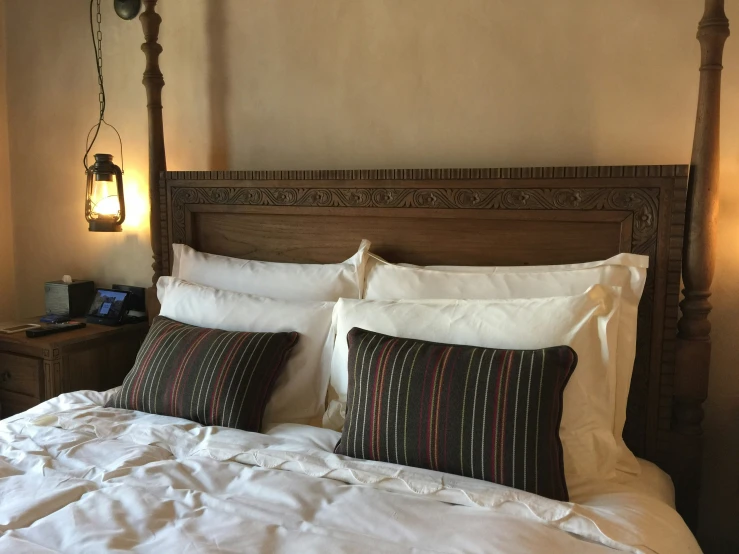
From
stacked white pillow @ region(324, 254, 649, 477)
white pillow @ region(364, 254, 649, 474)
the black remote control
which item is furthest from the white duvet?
the black remote control

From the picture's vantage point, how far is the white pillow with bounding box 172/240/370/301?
198cm

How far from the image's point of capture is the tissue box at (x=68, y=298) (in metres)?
2.70

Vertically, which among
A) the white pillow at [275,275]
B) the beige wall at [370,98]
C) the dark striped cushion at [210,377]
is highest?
the beige wall at [370,98]

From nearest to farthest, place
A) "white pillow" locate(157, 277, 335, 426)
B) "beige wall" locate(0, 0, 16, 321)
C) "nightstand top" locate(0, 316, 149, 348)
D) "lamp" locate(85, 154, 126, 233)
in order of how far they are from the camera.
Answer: "white pillow" locate(157, 277, 335, 426) → "nightstand top" locate(0, 316, 149, 348) → "lamp" locate(85, 154, 126, 233) → "beige wall" locate(0, 0, 16, 321)

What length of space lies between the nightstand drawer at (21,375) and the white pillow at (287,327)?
695mm

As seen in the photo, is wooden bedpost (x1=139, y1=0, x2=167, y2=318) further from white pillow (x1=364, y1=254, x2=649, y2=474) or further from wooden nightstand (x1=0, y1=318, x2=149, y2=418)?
white pillow (x1=364, y1=254, x2=649, y2=474)

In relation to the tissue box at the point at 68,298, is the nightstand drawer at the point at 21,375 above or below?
below

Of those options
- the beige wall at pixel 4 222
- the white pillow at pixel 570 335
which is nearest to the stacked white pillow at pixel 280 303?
the white pillow at pixel 570 335

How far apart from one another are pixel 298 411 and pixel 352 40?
1.30 metres

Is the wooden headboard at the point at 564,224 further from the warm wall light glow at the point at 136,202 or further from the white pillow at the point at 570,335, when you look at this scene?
the warm wall light glow at the point at 136,202

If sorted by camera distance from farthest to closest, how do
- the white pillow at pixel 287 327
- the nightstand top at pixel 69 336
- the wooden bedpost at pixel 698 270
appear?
the nightstand top at pixel 69 336
the white pillow at pixel 287 327
the wooden bedpost at pixel 698 270

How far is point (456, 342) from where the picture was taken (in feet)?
5.15

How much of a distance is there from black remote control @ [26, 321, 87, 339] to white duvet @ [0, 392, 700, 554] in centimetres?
85

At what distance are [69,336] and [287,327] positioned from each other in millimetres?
1052
